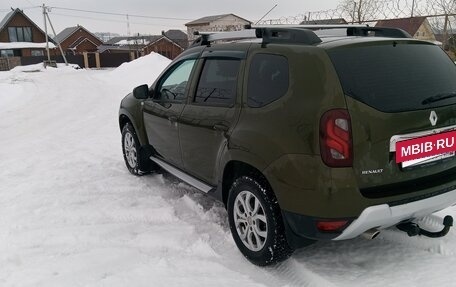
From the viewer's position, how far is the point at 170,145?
4.62 meters

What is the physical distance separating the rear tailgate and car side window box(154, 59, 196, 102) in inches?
73.0

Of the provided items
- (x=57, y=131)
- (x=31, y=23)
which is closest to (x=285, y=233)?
(x=57, y=131)

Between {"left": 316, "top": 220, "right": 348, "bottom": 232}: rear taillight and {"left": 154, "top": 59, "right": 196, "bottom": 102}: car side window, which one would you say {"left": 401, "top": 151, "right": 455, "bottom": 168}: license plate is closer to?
{"left": 316, "top": 220, "right": 348, "bottom": 232}: rear taillight

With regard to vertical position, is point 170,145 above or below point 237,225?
above

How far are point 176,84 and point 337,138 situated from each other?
7.75 feet

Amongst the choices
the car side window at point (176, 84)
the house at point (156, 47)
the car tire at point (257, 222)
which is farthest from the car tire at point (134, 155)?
the house at point (156, 47)

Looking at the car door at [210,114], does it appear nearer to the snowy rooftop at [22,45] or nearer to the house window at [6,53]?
the snowy rooftop at [22,45]

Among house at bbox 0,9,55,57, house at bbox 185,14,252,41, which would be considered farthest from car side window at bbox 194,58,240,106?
house at bbox 0,9,55,57

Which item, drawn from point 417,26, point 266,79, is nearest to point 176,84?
point 266,79

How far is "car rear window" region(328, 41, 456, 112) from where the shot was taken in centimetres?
278

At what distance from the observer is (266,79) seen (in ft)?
10.5

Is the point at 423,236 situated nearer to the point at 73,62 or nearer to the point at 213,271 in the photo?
the point at 213,271

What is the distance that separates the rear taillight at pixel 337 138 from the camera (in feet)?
8.77

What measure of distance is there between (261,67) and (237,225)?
1.25 metres
